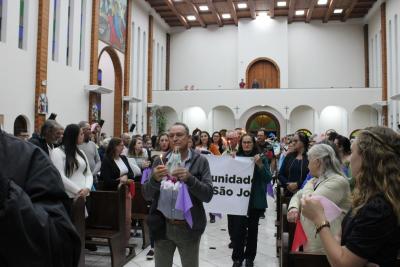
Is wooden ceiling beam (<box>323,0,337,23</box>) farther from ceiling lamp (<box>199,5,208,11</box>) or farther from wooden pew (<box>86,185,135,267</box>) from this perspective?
wooden pew (<box>86,185,135,267</box>)

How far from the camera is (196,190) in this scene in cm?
300

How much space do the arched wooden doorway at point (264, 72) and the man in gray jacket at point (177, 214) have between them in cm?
2106

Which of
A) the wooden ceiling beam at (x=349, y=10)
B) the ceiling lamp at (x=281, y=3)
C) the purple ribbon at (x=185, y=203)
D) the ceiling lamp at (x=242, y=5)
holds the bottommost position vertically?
the purple ribbon at (x=185, y=203)

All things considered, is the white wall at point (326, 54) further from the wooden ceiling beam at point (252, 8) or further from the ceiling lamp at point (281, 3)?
the wooden ceiling beam at point (252, 8)

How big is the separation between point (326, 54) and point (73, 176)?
21966 mm

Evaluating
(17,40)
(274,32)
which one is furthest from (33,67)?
(274,32)

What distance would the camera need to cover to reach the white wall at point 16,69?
10.5 m

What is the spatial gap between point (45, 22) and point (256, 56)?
46.8 feet

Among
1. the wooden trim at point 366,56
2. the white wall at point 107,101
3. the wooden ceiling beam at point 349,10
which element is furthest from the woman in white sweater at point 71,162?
the wooden trim at point 366,56

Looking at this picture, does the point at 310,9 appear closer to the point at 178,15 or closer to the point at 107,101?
the point at 178,15

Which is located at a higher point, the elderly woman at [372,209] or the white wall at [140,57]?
the white wall at [140,57]

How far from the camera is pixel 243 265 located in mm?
5211

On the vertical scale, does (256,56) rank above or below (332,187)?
above

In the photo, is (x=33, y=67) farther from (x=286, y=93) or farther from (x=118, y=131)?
(x=286, y=93)
